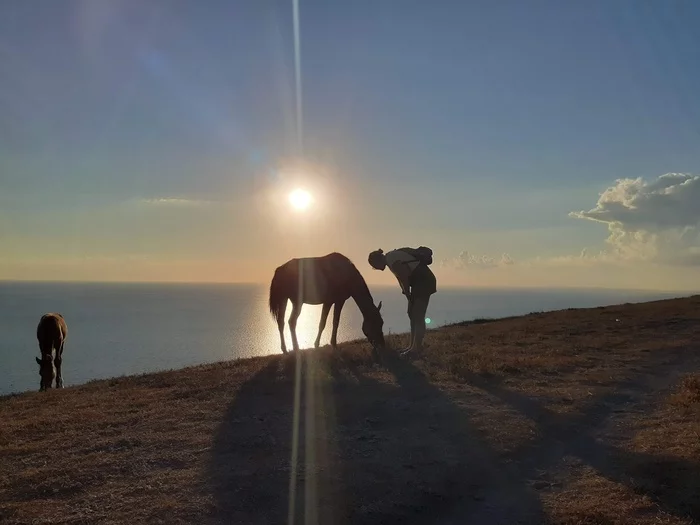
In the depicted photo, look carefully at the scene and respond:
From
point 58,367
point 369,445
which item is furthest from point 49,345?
point 369,445

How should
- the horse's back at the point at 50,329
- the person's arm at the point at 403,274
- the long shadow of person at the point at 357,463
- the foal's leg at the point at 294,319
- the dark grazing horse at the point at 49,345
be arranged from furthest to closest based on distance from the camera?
the horse's back at the point at 50,329 → the dark grazing horse at the point at 49,345 → the foal's leg at the point at 294,319 → the person's arm at the point at 403,274 → the long shadow of person at the point at 357,463

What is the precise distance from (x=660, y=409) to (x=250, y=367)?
10.0 meters

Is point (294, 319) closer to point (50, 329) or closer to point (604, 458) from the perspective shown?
point (50, 329)

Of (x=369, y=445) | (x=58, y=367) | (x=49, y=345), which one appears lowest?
(x=369, y=445)

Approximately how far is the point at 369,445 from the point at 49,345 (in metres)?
17.4

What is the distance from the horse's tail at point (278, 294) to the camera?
16.8 metres

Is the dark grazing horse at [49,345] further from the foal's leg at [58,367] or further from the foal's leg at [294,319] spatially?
the foal's leg at [294,319]

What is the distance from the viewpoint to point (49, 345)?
20672 mm

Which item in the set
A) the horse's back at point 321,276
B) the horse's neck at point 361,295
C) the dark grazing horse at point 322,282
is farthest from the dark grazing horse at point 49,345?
the horse's neck at point 361,295

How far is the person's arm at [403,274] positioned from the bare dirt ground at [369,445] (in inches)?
90.3

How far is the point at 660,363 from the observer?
47.4 feet

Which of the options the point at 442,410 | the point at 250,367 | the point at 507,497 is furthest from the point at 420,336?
the point at 507,497

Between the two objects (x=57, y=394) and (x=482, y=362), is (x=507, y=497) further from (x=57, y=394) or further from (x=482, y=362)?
(x=57, y=394)

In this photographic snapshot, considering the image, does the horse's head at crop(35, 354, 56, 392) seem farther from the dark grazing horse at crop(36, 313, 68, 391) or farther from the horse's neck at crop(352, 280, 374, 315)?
the horse's neck at crop(352, 280, 374, 315)
